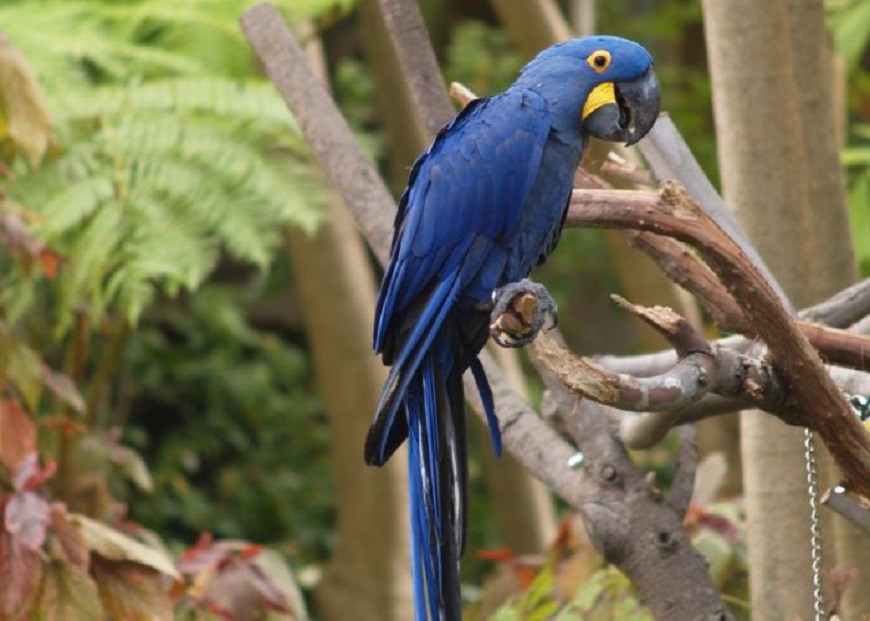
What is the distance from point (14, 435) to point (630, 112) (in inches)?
34.0

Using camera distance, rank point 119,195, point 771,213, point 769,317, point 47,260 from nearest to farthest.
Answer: point 769,317, point 771,213, point 47,260, point 119,195

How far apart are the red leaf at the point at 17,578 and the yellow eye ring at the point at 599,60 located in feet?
2.61

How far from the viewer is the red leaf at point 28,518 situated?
1442 millimetres

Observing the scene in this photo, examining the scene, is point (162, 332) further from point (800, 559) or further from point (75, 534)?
point (800, 559)

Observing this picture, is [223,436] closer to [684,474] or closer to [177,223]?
[177,223]

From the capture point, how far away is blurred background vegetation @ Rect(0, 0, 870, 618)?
199 centimetres

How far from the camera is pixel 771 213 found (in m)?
1.55

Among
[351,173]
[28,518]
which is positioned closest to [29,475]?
[28,518]

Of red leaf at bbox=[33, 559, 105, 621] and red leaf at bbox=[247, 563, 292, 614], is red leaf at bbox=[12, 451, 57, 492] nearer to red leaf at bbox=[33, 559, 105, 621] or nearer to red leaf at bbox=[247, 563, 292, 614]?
red leaf at bbox=[33, 559, 105, 621]

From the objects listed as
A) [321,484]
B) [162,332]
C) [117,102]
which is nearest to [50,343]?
[117,102]

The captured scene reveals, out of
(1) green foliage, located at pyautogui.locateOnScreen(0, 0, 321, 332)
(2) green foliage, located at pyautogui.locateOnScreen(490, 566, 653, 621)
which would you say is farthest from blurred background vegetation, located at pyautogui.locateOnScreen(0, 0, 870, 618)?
(2) green foliage, located at pyautogui.locateOnScreen(490, 566, 653, 621)

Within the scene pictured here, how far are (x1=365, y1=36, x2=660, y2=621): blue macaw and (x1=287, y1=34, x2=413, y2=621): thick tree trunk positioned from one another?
124 cm

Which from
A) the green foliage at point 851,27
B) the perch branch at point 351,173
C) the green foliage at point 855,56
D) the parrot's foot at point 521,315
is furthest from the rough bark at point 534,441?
the green foliage at point 851,27

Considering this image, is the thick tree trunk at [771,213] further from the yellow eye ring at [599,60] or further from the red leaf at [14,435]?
the red leaf at [14,435]
